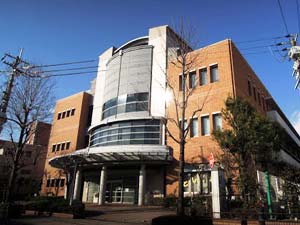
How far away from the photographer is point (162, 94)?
28.6 metres

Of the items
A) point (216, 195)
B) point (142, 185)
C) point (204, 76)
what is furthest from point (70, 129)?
point (216, 195)

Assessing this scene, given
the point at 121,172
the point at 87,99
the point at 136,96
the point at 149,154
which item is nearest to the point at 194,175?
the point at 149,154

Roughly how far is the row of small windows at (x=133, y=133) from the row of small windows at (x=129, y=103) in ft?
5.11

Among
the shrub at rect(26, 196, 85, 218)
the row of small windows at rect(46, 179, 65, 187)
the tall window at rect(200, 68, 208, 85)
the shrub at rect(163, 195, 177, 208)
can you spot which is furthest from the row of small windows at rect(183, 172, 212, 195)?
the row of small windows at rect(46, 179, 65, 187)

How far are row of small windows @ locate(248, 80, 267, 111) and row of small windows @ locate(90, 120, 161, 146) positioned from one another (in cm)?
1000

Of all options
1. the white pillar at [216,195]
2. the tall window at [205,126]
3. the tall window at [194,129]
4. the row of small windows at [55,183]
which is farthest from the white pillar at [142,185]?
the row of small windows at [55,183]

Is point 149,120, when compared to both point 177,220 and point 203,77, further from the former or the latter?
point 177,220

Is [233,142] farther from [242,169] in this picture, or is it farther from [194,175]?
[194,175]

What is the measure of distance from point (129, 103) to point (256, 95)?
13.7 metres

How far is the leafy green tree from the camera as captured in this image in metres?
15.0

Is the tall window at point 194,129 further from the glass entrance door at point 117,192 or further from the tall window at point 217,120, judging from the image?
the glass entrance door at point 117,192

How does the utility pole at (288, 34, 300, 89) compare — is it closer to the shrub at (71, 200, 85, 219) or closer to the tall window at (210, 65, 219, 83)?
the tall window at (210, 65, 219, 83)

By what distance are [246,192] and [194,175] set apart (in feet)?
30.3

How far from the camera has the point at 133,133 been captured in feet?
91.0
